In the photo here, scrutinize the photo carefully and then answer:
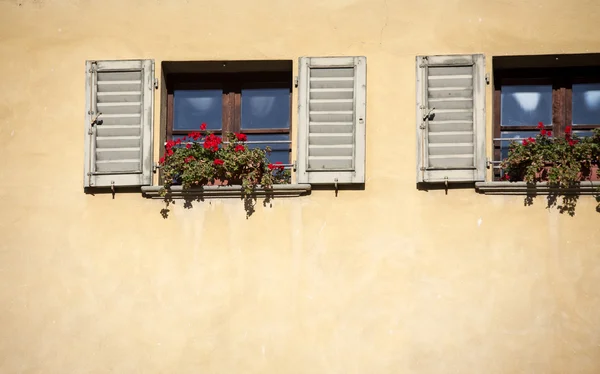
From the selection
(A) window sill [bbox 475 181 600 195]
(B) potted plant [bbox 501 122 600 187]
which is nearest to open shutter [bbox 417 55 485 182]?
(A) window sill [bbox 475 181 600 195]

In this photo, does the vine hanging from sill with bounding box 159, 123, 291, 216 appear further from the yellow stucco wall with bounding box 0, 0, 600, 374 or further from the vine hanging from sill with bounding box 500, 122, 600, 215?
the vine hanging from sill with bounding box 500, 122, 600, 215

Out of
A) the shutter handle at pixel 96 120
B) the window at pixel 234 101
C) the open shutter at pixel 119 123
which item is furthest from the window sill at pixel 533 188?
the shutter handle at pixel 96 120

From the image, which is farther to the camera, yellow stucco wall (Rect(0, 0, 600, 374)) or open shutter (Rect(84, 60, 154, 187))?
open shutter (Rect(84, 60, 154, 187))

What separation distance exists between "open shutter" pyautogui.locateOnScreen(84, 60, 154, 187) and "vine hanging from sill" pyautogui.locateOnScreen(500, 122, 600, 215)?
295cm

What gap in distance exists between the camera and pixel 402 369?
33.3ft

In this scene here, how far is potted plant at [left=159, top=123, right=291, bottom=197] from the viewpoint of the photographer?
10.5 m

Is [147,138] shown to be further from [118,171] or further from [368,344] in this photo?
[368,344]

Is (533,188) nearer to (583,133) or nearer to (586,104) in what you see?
(583,133)

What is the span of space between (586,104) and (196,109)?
331 centimetres

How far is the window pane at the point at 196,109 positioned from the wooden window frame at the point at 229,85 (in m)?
0.04

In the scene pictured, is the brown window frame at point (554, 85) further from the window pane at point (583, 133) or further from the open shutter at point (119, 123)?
the open shutter at point (119, 123)

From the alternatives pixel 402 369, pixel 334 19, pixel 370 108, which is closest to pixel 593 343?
pixel 402 369

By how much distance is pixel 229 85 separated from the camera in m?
11.2

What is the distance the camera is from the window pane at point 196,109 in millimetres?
11203
